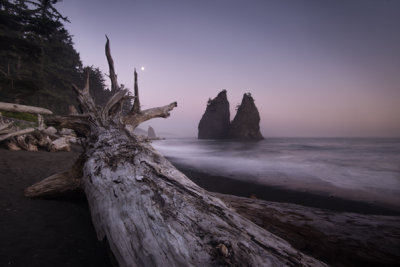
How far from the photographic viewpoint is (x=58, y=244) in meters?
1.56

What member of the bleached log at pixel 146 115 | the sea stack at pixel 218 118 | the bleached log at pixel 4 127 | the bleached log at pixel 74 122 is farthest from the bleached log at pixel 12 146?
the sea stack at pixel 218 118

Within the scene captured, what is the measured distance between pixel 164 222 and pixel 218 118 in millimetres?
65870

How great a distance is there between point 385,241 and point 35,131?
10.2 meters

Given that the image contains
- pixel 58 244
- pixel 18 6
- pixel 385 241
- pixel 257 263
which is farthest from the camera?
pixel 18 6

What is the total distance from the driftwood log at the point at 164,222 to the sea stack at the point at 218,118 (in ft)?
212

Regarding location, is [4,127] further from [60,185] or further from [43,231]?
[43,231]

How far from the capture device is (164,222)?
3.08ft

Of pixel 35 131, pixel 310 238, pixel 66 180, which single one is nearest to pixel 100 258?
pixel 66 180

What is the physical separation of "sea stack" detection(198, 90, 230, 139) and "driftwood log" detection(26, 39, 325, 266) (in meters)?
64.6

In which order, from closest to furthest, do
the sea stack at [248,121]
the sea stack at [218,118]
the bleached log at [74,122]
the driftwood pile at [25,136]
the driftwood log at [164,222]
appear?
the driftwood log at [164,222], the bleached log at [74,122], the driftwood pile at [25,136], the sea stack at [248,121], the sea stack at [218,118]

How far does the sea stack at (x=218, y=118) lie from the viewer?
216ft

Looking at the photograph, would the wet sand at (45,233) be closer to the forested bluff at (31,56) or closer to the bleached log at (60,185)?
the bleached log at (60,185)

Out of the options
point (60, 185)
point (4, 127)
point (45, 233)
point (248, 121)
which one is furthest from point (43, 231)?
point (248, 121)

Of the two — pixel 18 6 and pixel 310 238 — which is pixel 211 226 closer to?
pixel 310 238
